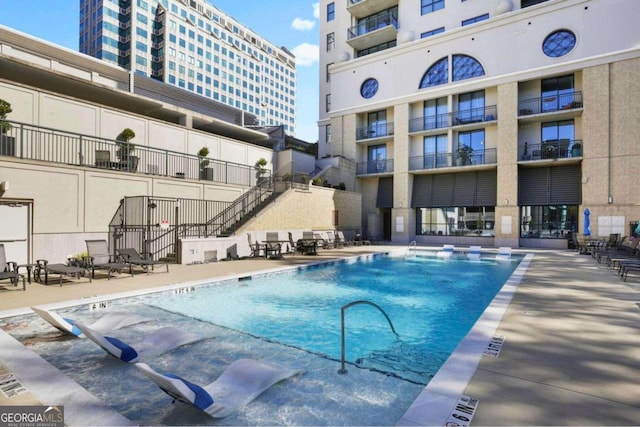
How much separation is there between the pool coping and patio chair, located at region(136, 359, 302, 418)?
1529 millimetres

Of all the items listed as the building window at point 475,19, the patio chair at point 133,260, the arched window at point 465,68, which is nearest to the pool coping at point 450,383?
the patio chair at point 133,260

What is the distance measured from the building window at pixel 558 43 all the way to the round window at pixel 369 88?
40.0 feet

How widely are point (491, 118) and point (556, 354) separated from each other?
2438 cm

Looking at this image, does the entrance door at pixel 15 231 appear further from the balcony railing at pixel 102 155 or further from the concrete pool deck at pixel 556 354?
the concrete pool deck at pixel 556 354

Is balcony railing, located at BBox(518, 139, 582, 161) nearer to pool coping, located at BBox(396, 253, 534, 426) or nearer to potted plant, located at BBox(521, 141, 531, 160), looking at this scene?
potted plant, located at BBox(521, 141, 531, 160)

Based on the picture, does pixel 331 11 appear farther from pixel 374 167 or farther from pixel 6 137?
pixel 6 137

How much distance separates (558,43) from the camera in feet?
75.3

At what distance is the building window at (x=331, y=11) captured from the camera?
34.4 meters

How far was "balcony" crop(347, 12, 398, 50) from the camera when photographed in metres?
30.4

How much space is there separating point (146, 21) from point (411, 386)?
259ft

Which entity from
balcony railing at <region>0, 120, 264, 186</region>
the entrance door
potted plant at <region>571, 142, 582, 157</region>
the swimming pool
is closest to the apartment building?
potted plant at <region>571, 142, 582, 157</region>

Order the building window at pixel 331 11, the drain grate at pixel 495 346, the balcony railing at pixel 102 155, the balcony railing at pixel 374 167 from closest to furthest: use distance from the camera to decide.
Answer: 1. the drain grate at pixel 495 346
2. the balcony railing at pixel 102 155
3. the balcony railing at pixel 374 167
4. the building window at pixel 331 11

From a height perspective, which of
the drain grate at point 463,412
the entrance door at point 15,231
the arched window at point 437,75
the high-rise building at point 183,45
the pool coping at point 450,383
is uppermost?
the high-rise building at point 183,45

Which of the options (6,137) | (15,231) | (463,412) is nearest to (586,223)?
(463,412)
